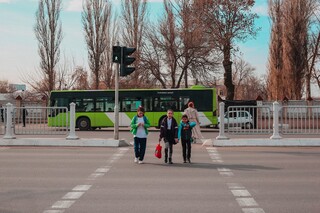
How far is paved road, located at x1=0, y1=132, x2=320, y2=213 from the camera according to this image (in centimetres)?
702

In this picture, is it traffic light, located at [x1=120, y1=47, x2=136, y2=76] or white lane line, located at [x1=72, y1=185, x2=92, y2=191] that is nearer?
white lane line, located at [x1=72, y1=185, x2=92, y2=191]

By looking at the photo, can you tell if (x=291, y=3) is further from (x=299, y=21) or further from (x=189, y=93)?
(x=189, y=93)

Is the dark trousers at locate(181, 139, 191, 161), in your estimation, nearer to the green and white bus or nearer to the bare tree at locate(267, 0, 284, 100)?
the green and white bus

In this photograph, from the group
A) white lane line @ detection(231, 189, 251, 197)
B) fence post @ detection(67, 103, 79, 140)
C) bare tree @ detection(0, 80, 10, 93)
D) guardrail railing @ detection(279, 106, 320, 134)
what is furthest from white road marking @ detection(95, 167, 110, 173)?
bare tree @ detection(0, 80, 10, 93)

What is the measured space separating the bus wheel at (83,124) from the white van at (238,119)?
593 inches

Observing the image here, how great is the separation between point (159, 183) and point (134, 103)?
21175mm

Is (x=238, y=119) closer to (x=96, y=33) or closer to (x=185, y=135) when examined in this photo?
(x=185, y=135)

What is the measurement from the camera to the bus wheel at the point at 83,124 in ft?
101

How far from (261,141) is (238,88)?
249 ft

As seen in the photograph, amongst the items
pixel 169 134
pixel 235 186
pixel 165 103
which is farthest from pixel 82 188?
pixel 165 103

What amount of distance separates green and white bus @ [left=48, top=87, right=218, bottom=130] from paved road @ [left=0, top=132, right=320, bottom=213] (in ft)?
47.8

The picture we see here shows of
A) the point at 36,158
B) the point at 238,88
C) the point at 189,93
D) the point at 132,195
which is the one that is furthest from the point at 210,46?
the point at 238,88

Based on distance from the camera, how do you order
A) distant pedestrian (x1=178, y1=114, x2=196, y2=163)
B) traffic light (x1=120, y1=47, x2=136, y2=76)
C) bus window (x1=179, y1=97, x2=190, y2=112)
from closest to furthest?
distant pedestrian (x1=178, y1=114, x2=196, y2=163) < traffic light (x1=120, y1=47, x2=136, y2=76) < bus window (x1=179, y1=97, x2=190, y2=112)

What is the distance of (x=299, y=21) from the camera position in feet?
150
